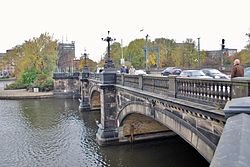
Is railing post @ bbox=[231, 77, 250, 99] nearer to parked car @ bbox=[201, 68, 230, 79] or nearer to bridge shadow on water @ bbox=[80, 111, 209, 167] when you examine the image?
bridge shadow on water @ bbox=[80, 111, 209, 167]

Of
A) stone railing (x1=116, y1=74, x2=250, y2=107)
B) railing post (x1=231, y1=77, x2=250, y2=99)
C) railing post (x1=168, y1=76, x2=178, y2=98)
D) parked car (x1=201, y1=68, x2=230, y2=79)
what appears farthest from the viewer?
parked car (x1=201, y1=68, x2=230, y2=79)

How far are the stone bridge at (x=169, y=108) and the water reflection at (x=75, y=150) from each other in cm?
110

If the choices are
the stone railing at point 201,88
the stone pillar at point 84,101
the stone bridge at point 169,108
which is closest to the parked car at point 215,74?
the stone bridge at point 169,108

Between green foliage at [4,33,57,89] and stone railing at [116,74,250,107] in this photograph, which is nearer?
stone railing at [116,74,250,107]

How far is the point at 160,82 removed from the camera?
33.6 ft

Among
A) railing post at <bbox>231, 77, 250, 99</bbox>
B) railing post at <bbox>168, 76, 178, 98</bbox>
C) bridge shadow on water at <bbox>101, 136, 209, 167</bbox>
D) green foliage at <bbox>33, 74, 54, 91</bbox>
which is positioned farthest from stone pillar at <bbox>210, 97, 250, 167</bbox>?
green foliage at <bbox>33, 74, 54, 91</bbox>

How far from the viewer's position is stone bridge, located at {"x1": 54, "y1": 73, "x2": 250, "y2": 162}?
636 centimetres

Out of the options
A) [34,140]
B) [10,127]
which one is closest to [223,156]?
[34,140]

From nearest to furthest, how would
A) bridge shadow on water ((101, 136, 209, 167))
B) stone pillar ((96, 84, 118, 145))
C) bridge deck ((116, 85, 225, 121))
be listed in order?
bridge deck ((116, 85, 225, 121)) → bridge shadow on water ((101, 136, 209, 167)) → stone pillar ((96, 84, 118, 145))

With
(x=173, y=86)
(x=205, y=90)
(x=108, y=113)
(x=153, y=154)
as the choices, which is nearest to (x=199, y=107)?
(x=205, y=90)

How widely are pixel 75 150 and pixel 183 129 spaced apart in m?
10.6

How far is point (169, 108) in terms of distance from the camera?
926cm

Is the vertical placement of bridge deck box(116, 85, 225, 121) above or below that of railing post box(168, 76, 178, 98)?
below

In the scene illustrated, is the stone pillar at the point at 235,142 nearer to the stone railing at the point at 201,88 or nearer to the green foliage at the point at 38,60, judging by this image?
the stone railing at the point at 201,88
